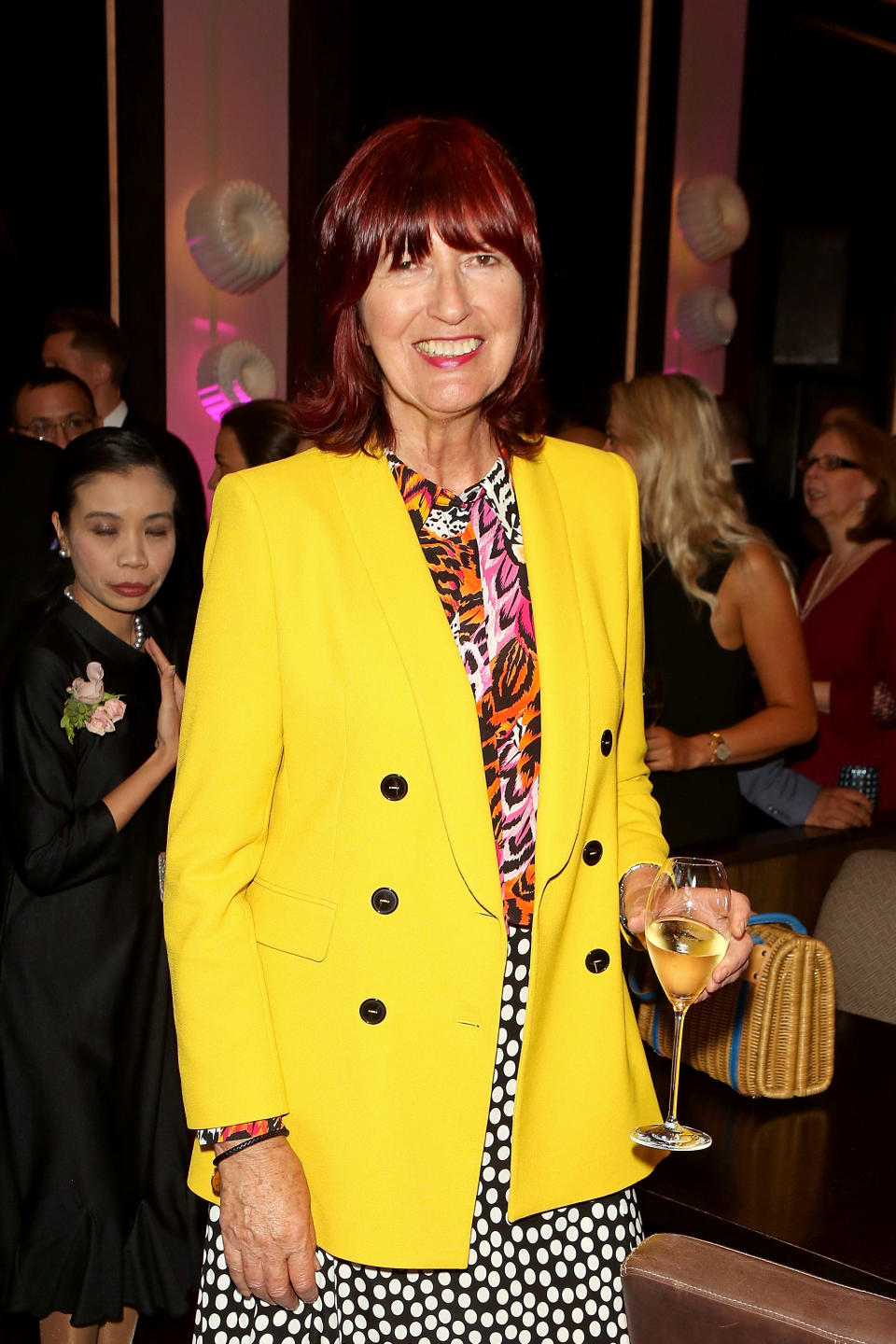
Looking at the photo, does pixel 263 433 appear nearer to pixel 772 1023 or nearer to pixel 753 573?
pixel 753 573

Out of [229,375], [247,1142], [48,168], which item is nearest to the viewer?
[247,1142]

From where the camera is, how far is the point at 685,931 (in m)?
1.35

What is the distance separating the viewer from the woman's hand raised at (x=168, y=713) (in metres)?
2.42

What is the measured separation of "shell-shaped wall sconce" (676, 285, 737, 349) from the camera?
8.24m

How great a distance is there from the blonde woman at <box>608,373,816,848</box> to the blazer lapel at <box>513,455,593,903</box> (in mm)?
1694

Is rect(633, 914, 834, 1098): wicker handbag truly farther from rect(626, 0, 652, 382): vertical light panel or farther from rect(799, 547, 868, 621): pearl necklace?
rect(626, 0, 652, 382): vertical light panel

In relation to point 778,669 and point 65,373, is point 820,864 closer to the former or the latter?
point 778,669

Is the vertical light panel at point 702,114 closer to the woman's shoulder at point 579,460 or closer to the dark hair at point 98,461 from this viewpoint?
the dark hair at point 98,461

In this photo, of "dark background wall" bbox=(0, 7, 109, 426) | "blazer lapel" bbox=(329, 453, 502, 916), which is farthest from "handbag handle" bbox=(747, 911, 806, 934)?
"dark background wall" bbox=(0, 7, 109, 426)

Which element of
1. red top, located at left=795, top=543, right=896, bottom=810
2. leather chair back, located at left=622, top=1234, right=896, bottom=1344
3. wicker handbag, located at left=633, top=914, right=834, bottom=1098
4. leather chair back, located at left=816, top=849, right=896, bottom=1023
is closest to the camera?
leather chair back, located at left=622, top=1234, right=896, bottom=1344

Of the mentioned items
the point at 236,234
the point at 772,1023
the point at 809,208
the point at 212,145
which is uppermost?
the point at 809,208

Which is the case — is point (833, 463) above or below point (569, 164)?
below

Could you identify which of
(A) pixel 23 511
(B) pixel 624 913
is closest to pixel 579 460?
(B) pixel 624 913

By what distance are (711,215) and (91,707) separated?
6696 millimetres
